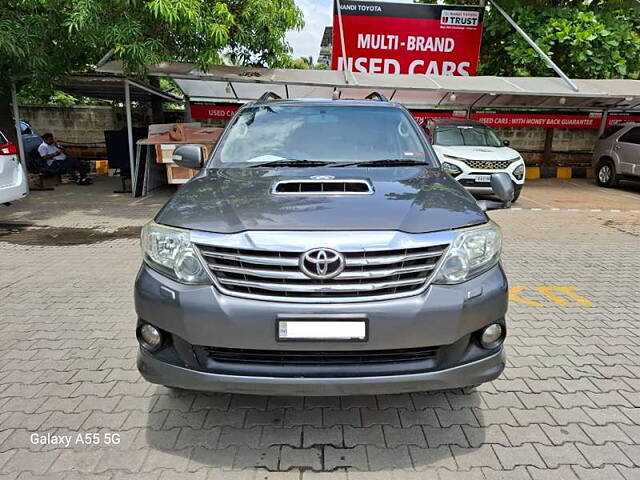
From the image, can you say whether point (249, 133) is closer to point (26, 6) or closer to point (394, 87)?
point (26, 6)

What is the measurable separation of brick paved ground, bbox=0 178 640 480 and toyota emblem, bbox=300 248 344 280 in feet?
3.23

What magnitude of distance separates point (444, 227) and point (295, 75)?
875cm

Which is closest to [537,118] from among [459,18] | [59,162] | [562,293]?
[459,18]

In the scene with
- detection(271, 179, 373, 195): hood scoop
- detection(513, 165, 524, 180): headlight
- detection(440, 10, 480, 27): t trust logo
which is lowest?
detection(513, 165, 524, 180): headlight

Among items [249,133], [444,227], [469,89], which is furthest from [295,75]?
[444,227]

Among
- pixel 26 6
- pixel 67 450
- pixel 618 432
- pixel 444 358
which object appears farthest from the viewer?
pixel 26 6

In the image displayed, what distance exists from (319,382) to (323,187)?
105cm

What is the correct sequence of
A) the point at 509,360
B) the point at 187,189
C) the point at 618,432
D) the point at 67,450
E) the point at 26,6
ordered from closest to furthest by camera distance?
1. the point at 67,450
2. the point at 618,432
3. the point at 187,189
4. the point at 509,360
5. the point at 26,6

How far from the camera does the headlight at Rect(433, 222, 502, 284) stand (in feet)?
7.08

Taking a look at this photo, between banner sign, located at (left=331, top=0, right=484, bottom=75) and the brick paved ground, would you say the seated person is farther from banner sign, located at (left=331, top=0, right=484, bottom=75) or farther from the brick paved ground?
the brick paved ground

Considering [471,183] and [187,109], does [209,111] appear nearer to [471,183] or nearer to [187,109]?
[187,109]

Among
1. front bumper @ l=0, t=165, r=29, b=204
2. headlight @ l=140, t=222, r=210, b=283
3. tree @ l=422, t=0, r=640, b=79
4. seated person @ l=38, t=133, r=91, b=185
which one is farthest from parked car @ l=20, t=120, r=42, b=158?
tree @ l=422, t=0, r=640, b=79

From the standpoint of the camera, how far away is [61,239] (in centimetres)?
696

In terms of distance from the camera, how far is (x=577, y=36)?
12.0m
